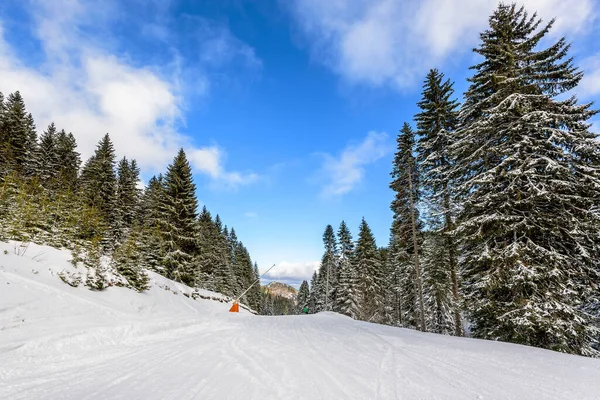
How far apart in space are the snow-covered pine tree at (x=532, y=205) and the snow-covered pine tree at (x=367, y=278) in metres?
22.3

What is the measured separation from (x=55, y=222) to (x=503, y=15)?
63.0 ft

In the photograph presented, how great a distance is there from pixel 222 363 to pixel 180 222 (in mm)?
19568

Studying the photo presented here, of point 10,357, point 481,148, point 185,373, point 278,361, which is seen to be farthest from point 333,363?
point 481,148

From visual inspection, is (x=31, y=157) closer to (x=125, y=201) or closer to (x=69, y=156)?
(x=69, y=156)

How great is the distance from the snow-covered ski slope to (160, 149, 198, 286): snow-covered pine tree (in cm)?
1404

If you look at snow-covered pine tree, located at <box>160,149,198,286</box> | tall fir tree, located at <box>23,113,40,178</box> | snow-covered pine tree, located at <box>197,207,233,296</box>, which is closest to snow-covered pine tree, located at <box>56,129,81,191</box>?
tall fir tree, located at <box>23,113,40,178</box>

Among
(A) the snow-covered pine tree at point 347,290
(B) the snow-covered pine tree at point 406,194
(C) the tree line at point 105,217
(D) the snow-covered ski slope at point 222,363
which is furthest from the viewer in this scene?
(A) the snow-covered pine tree at point 347,290

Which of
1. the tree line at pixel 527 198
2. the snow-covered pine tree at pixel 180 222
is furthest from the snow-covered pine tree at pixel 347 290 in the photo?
the tree line at pixel 527 198

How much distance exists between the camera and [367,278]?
3256cm

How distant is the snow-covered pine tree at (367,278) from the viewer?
32.6m

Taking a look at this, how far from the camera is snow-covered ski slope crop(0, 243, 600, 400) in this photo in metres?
3.38

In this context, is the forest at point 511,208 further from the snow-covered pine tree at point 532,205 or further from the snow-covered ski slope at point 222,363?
the snow-covered ski slope at point 222,363

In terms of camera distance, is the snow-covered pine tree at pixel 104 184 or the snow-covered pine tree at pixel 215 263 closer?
the snow-covered pine tree at pixel 104 184

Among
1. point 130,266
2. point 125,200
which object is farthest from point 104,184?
point 130,266
